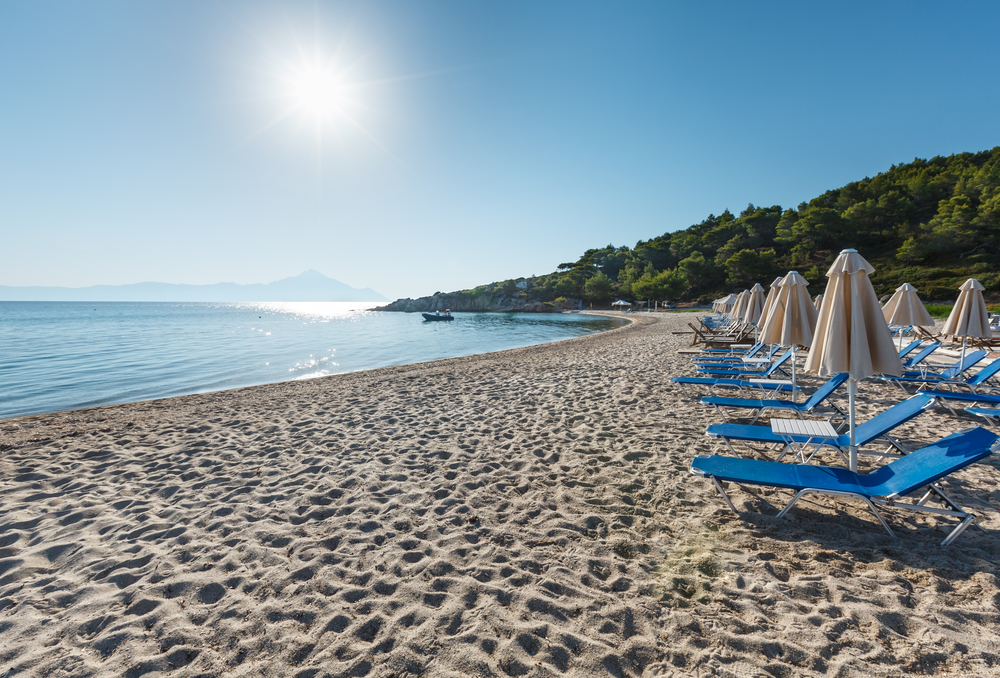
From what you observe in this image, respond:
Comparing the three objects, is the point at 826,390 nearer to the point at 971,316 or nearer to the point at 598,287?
the point at 971,316

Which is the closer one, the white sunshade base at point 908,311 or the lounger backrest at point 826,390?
the lounger backrest at point 826,390

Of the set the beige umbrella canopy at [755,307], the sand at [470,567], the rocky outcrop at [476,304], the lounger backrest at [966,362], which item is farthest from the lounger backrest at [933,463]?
the rocky outcrop at [476,304]

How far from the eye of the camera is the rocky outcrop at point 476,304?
79.3 meters

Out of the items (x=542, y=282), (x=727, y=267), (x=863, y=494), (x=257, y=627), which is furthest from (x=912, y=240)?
(x=257, y=627)

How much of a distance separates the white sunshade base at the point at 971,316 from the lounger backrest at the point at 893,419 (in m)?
5.37

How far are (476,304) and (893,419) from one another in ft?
303

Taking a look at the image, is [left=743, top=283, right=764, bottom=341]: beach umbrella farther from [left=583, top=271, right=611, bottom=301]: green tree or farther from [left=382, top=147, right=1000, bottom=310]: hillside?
[left=583, top=271, right=611, bottom=301]: green tree

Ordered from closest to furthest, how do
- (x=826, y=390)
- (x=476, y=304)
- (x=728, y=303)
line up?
(x=826, y=390) → (x=728, y=303) → (x=476, y=304)

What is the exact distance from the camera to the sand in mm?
2082

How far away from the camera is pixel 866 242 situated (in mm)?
58875

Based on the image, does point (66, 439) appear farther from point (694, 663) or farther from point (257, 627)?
point (694, 663)

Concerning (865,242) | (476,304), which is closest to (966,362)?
(865,242)

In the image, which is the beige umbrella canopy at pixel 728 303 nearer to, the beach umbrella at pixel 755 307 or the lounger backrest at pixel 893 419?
the beach umbrella at pixel 755 307

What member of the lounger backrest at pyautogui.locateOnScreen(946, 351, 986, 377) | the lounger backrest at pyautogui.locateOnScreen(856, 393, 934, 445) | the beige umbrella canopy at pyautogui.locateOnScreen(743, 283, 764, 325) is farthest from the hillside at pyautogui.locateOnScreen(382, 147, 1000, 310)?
the lounger backrest at pyautogui.locateOnScreen(856, 393, 934, 445)
